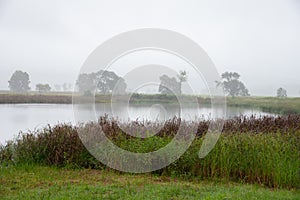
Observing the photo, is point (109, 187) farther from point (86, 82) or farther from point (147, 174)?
point (86, 82)

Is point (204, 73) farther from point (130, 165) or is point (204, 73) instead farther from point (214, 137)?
point (130, 165)

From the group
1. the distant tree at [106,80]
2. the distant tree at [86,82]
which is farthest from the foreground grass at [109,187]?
the distant tree at [106,80]

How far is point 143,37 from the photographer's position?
13.9 ft

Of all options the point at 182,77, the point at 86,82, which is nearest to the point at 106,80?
the point at 86,82

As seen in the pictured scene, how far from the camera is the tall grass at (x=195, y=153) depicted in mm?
4129

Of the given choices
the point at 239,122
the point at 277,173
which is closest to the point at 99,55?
the point at 277,173

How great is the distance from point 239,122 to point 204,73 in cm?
315

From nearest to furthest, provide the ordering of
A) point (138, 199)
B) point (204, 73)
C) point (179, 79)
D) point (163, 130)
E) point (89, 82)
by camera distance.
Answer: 1. point (138, 199)
2. point (204, 73)
3. point (89, 82)
4. point (179, 79)
5. point (163, 130)

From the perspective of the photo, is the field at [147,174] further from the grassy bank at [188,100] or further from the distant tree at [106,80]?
the grassy bank at [188,100]

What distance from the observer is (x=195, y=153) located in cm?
446

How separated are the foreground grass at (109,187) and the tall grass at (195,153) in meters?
0.33

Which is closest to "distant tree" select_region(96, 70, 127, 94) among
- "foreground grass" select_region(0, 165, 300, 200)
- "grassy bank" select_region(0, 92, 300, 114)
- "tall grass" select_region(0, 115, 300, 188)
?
"grassy bank" select_region(0, 92, 300, 114)

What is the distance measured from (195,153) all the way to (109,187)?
1670mm

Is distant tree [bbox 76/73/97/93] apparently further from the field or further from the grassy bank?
the field
